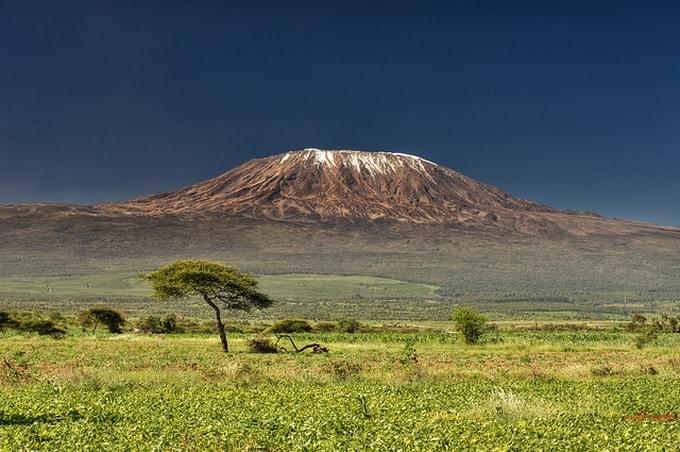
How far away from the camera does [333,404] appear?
57.1 ft

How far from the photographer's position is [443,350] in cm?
4109

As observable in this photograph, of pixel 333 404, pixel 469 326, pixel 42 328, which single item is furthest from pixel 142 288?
pixel 333 404

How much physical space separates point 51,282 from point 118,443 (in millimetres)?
191429

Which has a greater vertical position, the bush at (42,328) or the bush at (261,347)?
the bush at (261,347)

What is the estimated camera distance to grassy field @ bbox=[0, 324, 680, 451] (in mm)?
12547

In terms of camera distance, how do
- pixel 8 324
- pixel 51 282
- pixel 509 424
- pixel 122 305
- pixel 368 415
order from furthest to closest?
pixel 51 282, pixel 122 305, pixel 8 324, pixel 368 415, pixel 509 424

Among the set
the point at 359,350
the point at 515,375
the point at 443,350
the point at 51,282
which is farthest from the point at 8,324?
the point at 51,282

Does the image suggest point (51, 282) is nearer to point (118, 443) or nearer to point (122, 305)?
point (122, 305)

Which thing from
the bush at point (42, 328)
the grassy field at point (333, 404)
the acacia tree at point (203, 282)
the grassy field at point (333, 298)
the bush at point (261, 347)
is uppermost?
the acacia tree at point (203, 282)

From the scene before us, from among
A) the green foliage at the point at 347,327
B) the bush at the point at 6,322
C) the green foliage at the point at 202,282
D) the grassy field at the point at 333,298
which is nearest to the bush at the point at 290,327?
the green foliage at the point at 347,327

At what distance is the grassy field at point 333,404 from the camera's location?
494 inches

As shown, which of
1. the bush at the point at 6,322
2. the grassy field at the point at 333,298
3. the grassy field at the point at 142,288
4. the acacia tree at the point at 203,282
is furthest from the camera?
the grassy field at the point at 142,288

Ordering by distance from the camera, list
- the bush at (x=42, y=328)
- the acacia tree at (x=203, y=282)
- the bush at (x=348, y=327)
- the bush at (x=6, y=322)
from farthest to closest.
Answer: the bush at (x=348, y=327) → the bush at (x=6, y=322) → the bush at (x=42, y=328) → the acacia tree at (x=203, y=282)

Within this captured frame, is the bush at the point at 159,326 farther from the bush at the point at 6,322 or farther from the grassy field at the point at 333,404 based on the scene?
the grassy field at the point at 333,404
